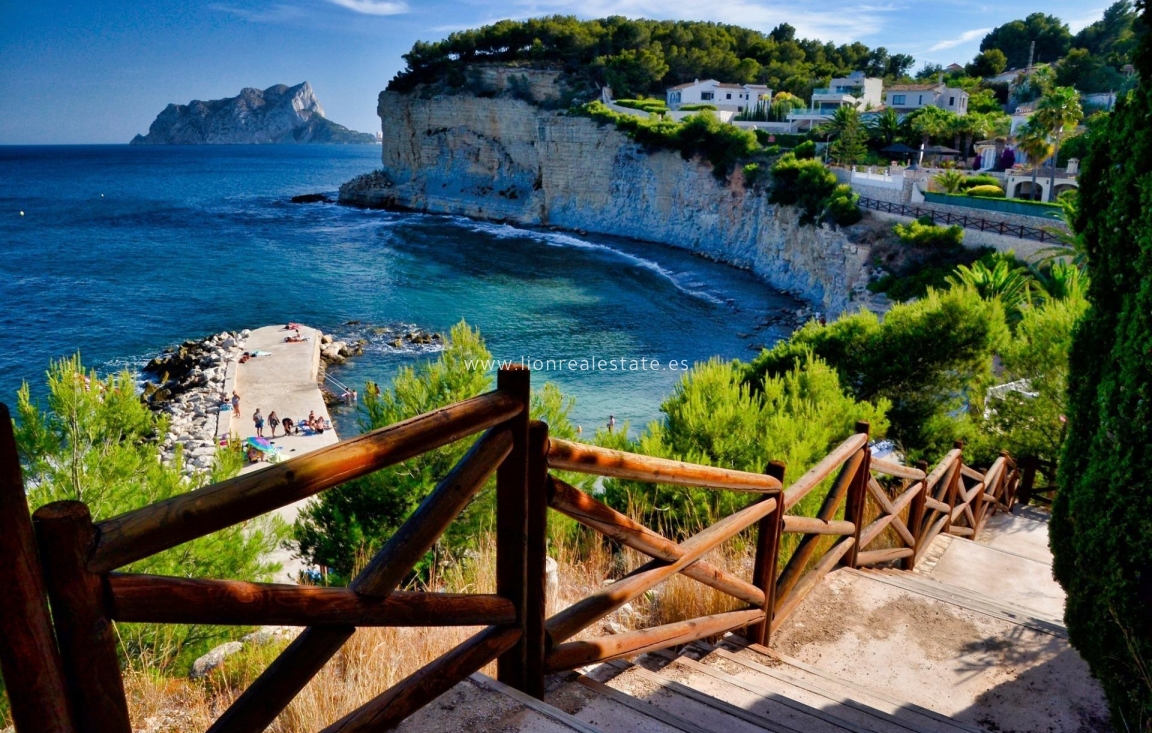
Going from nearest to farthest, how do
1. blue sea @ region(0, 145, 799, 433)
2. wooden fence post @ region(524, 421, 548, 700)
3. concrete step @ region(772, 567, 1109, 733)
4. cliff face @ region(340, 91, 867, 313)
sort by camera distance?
wooden fence post @ region(524, 421, 548, 700)
concrete step @ region(772, 567, 1109, 733)
blue sea @ region(0, 145, 799, 433)
cliff face @ region(340, 91, 867, 313)

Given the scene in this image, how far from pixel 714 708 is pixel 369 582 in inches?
62.4

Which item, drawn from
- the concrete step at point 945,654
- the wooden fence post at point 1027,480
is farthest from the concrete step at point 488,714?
the wooden fence post at point 1027,480

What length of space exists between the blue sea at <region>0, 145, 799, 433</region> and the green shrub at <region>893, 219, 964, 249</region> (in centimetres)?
585

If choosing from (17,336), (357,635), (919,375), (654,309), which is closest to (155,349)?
(17,336)

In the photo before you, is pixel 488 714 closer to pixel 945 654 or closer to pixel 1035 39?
pixel 945 654

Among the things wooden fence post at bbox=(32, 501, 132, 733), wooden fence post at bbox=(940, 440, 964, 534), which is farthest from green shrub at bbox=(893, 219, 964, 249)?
wooden fence post at bbox=(32, 501, 132, 733)

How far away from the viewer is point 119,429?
1059 centimetres

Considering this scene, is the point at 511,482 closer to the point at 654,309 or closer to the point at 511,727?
the point at 511,727

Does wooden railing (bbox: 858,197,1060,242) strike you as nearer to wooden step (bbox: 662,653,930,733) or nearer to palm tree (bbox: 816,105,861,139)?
palm tree (bbox: 816,105,861,139)

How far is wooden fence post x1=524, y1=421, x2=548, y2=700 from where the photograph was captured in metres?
2.07

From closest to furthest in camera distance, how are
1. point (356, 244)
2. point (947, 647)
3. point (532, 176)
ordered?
1. point (947, 647)
2. point (356, 244)
3. point (532, 176)

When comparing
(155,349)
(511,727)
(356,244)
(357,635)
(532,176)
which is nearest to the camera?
(511,727)

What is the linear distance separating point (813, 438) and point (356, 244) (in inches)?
1849

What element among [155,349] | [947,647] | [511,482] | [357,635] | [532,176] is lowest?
[155,349]
